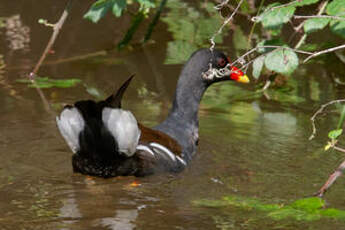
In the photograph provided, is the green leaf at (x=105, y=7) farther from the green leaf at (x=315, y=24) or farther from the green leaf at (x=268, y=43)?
the green leaf at (x=315, y=24)

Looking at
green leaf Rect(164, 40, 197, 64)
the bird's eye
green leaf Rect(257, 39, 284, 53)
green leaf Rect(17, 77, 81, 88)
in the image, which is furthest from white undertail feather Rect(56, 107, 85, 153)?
green leaf Rect(164, 40, 197, 64)

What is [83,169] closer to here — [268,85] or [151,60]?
[268,85]

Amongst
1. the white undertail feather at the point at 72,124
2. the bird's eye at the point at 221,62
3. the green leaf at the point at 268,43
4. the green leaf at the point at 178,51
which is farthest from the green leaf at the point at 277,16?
the green leaf at the point at 178,51

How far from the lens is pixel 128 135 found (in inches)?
247

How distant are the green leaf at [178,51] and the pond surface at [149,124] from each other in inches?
3.8

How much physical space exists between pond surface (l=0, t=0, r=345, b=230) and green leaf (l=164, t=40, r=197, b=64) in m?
0.10

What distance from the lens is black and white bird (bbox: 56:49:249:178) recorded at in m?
6.18

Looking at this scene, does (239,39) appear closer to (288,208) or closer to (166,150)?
(166,150)

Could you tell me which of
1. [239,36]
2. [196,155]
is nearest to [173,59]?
[239,36]

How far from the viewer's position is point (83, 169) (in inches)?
255

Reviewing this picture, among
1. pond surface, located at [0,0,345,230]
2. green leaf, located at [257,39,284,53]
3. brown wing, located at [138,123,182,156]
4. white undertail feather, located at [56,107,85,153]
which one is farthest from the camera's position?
brown wing, located at [138,123,182,156]

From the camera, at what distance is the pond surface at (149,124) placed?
223 inches

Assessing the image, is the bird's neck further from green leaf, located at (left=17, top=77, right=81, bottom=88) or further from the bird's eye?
green leaf, located at (left=17, top=77, right=81, bottom=88)

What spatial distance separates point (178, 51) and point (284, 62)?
5.62 metres
